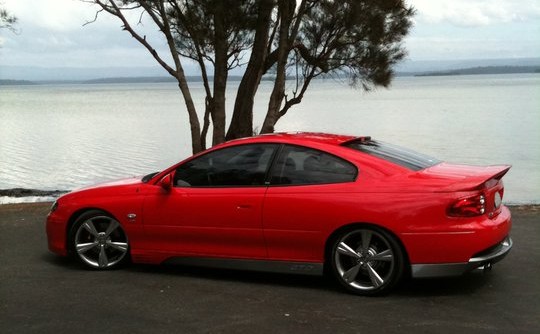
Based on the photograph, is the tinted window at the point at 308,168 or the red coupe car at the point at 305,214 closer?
the red coupe car at the point at 305,214

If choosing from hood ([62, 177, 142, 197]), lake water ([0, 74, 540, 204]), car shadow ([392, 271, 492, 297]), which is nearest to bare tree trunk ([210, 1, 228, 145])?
lake water ([0, 74, 540, 204])

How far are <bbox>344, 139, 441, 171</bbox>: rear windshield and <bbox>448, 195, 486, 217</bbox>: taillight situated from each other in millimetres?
573

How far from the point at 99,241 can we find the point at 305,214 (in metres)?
2.20

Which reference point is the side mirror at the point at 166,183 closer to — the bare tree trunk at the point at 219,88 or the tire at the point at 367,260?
the tire at the point at 367,260

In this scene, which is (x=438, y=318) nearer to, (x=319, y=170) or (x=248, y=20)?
(x=319, y=170)

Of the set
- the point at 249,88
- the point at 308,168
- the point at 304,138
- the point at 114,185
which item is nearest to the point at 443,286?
the point at 308,168

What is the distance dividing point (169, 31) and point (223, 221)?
24.4 ft

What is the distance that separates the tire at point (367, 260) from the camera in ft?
18.1

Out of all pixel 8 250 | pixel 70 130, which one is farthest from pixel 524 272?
pixel 70 130

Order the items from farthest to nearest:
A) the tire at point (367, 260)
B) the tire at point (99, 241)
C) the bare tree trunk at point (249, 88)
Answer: the bare tree trunk at point (249, 88) → the tire at point (99, 241) → the tire at point (367, 260)

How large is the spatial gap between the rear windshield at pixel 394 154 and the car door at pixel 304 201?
1.08 feet

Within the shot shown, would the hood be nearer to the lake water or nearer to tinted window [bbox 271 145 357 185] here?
tinted window [bbox 271 145 357 185]

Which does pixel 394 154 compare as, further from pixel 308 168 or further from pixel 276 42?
pixel 276 42

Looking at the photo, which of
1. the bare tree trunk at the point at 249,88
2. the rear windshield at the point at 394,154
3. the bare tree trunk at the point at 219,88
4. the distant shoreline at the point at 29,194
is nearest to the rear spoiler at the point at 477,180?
the rear windshield at the point at 394,154
